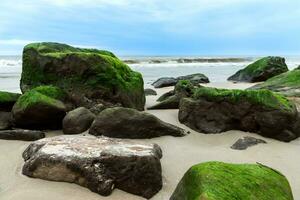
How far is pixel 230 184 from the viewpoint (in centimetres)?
365

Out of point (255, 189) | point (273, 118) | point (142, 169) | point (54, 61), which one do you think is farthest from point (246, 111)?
point (54, 61)

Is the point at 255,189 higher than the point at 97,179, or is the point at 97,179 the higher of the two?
the point at 255,189

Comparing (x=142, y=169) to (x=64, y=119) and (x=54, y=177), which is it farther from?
(x=64, y=119)

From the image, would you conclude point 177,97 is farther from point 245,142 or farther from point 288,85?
point 288,85

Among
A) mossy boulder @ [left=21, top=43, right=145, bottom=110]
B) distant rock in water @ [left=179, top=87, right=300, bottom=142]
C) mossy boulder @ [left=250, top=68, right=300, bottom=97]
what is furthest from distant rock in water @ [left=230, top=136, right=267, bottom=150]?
mossy boulder @ [left=250, top=68, right=300, bottom=97]

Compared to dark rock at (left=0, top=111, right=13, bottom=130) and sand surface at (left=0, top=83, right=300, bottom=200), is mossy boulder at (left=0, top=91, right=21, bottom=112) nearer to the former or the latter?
dark rock at (left=0, top=111, right=13, bottom=130)

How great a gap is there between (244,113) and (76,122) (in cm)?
296

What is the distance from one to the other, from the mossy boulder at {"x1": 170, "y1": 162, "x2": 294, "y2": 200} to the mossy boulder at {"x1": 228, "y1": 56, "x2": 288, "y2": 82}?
15.8 meters

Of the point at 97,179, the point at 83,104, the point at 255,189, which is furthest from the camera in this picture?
the point at 83,104

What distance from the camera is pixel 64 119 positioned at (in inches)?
287

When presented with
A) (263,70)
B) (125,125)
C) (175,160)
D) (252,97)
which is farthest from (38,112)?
(263,70)

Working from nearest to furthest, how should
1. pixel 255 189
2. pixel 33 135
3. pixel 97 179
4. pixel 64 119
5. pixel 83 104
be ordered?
pixel 255 189
pixel 97 179
pixel 33 135
pixel 64 119
pixel 83 104

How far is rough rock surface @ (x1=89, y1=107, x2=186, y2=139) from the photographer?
6.62 metres

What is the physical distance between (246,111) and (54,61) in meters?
4.29
